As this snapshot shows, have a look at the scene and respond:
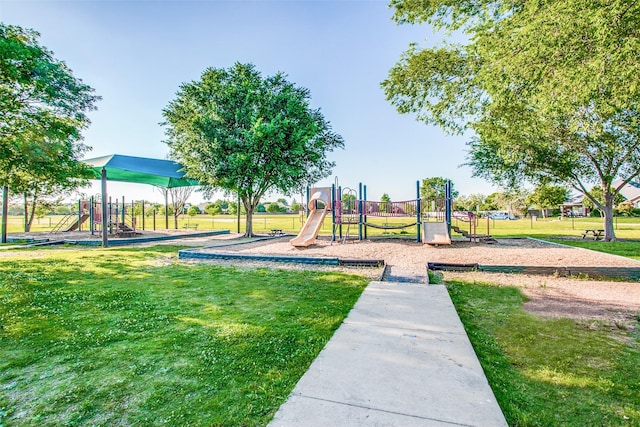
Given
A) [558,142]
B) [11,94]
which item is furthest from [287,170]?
[558,142]

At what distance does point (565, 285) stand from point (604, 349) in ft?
11.6

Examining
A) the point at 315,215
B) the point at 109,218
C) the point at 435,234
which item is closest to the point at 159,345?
the point at 315,215

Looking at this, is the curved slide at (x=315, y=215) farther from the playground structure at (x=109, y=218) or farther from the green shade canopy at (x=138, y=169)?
the playground structure at (x=109, y=218)

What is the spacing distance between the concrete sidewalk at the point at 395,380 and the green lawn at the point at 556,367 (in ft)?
0.72

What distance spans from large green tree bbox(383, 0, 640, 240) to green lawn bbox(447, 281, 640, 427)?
4197mm

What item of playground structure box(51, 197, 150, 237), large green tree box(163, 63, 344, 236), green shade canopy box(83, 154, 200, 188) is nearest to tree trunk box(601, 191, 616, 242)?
large green tree box(163, 63, 344, 236)

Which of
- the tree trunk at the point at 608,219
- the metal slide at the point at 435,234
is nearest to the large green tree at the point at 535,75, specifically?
the tree trunk at the point at 608,219

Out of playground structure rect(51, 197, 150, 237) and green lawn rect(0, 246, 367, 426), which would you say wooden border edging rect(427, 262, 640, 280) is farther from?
playground structure rect(51, 197, 150, 237)

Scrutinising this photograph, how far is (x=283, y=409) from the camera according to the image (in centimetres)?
212

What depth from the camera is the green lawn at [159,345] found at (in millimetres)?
2236

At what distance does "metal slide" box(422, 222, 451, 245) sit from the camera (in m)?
12.0

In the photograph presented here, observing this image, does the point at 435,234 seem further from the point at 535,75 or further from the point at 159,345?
the point at 159,345

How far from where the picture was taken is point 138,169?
1750cm

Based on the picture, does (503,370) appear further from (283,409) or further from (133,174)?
(133,174)
